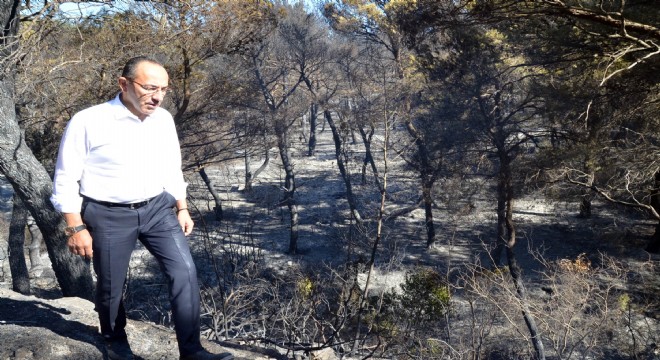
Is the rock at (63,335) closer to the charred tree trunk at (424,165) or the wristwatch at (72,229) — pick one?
the wristwatch at (72,229)

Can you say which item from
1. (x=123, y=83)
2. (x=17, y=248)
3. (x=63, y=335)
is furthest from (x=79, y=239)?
(x=17, y=248)

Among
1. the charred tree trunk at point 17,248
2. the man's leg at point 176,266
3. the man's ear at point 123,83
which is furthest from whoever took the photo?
the charred tree trunk at point 17,248

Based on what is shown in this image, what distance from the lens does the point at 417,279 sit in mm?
13234

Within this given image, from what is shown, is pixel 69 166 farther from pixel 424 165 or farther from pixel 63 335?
pixel 424 165

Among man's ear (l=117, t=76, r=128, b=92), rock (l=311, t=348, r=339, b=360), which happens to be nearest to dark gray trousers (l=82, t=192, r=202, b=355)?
man's ear (l=117, t=76, r=128, b=92)

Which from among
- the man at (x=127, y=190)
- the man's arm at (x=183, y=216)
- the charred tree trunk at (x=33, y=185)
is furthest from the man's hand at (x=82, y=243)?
the charred tree trunk at (x=33, y=185)

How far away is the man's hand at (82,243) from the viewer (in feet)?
8.30

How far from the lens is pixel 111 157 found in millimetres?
Result: 2596

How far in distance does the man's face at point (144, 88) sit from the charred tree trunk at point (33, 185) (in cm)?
285

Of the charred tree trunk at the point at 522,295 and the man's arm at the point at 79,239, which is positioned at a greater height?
the man's arm at the point at 79,239

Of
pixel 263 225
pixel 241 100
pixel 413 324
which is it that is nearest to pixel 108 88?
pixel 241 100

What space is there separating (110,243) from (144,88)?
739 millimetres

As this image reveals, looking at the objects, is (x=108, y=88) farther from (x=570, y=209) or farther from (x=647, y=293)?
(x=570, y=209)

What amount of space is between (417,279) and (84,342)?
10.7m
